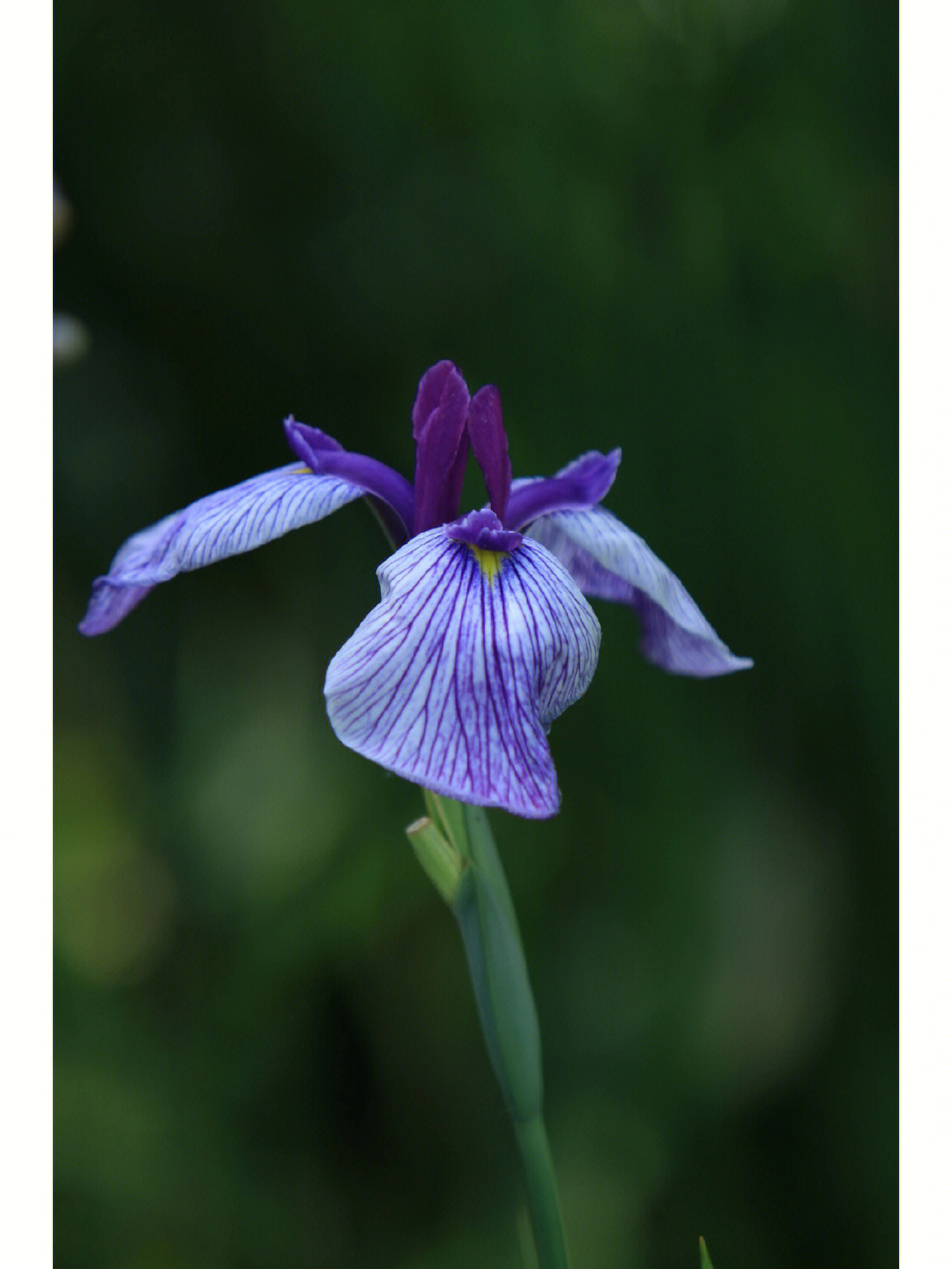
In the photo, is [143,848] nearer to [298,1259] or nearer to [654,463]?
[298,1259]

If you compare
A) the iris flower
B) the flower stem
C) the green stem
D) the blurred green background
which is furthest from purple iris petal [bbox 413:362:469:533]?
the blurred green background

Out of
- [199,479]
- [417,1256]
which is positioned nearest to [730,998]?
[417,1256]

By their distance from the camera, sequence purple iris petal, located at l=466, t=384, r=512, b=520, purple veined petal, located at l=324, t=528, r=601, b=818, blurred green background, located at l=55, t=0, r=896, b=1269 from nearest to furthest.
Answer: purple veined petal, located at l=324, t=528, r=601, b=818
purple iris petal, located at l=466, t=384, r=512, b=520
blurred green background, located at l=55, t=0, r=896, b=1269

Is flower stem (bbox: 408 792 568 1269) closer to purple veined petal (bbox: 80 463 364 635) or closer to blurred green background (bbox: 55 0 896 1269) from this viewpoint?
purple veined petal (bbox: 80 463 364 635)

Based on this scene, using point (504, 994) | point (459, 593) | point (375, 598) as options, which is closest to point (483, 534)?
point (459, 593)

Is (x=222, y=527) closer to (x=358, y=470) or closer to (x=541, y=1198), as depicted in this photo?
(x=358, y=470)


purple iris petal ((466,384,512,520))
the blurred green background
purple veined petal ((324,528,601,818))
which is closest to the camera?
purple veined petal ((324,528,601,818))
